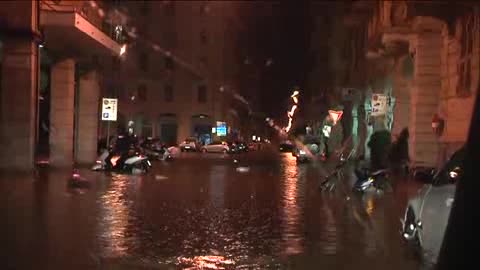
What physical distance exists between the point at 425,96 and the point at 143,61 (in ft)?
181

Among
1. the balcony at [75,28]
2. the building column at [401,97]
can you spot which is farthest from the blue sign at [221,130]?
the building column at [401,97]

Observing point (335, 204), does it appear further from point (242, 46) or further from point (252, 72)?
point (252, 72)

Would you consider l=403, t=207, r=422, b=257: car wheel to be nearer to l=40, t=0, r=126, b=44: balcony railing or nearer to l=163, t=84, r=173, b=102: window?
l=40, t=0, r=126, b=44: balcony railing

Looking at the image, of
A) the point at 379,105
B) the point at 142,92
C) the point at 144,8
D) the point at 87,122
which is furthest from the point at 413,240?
the point at 142,92

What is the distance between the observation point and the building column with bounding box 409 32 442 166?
89.4 ft

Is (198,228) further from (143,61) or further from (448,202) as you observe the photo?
(143,61)

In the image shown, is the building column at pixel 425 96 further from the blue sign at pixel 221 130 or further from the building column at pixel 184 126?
the building column at pixel 184 126

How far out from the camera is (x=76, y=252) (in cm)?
941

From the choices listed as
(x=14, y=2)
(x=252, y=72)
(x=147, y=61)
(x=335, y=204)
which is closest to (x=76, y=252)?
(x=335, y=204)

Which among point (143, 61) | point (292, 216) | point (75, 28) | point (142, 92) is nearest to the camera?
point (292, 216)

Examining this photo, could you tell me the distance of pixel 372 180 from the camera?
1877 centimetres

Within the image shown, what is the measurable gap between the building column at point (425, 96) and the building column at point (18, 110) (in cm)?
1419

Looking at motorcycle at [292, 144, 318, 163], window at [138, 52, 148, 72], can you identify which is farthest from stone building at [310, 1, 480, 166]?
window at [138, 52, 148, 72]

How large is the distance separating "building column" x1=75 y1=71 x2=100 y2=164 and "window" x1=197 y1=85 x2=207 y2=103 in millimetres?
45903
